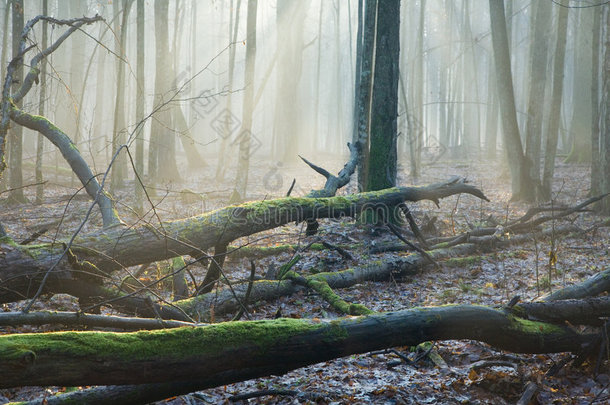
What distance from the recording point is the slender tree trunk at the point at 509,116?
1359 centimetres

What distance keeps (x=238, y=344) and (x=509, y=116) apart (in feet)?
44.1

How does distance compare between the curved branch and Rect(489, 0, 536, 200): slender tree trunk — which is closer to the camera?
the curved branch

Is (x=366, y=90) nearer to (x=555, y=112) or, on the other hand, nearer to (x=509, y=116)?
(x=509, y=116)

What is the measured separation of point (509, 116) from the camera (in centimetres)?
1391

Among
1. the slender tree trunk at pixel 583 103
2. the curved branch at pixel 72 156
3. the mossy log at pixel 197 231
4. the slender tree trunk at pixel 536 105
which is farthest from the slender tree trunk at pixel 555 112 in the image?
the curved branch at pixel 72 156

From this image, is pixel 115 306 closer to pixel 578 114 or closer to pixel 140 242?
pixel 140 242

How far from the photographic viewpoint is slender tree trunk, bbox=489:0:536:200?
535 inches

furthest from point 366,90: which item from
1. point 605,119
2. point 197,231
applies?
point 197,231

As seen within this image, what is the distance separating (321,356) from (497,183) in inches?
676

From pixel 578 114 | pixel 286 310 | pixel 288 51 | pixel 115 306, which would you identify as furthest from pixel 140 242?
pixel 288 51

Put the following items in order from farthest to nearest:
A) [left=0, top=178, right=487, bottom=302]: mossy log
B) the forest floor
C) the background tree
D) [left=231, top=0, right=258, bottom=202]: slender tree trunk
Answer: [left=231, top=0, right=258, bottom=202]: slender tree trunk < the background tree < [left=0, top=178, right=487, bottom=302]: mossy log < the forest floor

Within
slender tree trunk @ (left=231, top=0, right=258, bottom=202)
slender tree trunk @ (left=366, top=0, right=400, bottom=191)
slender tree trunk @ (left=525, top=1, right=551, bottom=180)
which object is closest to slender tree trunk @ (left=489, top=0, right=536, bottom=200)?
slender tree trunk @ (left=525, top=1, right=551, bottom=180)

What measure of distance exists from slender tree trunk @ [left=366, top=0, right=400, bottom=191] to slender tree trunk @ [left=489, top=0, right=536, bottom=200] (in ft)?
20.5

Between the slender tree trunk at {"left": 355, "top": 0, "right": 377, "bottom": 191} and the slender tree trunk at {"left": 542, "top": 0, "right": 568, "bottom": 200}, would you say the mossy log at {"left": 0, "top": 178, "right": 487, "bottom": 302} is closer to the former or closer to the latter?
the slender tree trunk at {"left": 355, "top": 0, "right": 377, "bottom": 191}
